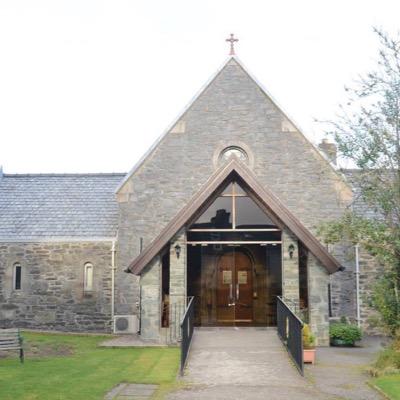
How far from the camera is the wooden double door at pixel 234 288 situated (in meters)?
19.9

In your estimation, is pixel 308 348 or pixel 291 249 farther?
pixel 291 249

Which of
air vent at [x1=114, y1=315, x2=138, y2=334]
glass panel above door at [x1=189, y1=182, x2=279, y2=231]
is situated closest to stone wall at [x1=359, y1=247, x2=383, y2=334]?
glass panel above door at [x1=189, y1=182, x2=279, y2=231]

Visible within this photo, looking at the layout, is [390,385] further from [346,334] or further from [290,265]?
[290,265]

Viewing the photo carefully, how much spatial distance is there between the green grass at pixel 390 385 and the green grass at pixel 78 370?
4217 millimetres

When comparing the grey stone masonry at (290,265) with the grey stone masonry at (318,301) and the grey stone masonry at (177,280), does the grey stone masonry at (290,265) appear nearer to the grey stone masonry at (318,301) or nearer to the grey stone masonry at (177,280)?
the grey stone masonry at (318,301)

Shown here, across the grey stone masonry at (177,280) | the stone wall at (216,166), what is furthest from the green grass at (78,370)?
the stone wall at (216,166)

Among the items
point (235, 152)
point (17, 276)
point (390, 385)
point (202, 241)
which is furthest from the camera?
point (17, 276)

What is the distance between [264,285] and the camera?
2005cm

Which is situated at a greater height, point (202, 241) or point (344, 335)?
point (202, 241)

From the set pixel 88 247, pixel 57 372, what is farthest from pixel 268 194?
pixel 88 247

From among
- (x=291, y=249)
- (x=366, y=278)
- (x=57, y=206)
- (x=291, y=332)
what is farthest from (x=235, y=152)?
(x=291, y=332)

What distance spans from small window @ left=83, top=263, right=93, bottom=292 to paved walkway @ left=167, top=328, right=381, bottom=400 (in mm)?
7476

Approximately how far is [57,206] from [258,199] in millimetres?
11050

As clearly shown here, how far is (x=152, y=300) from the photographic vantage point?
1748cm
